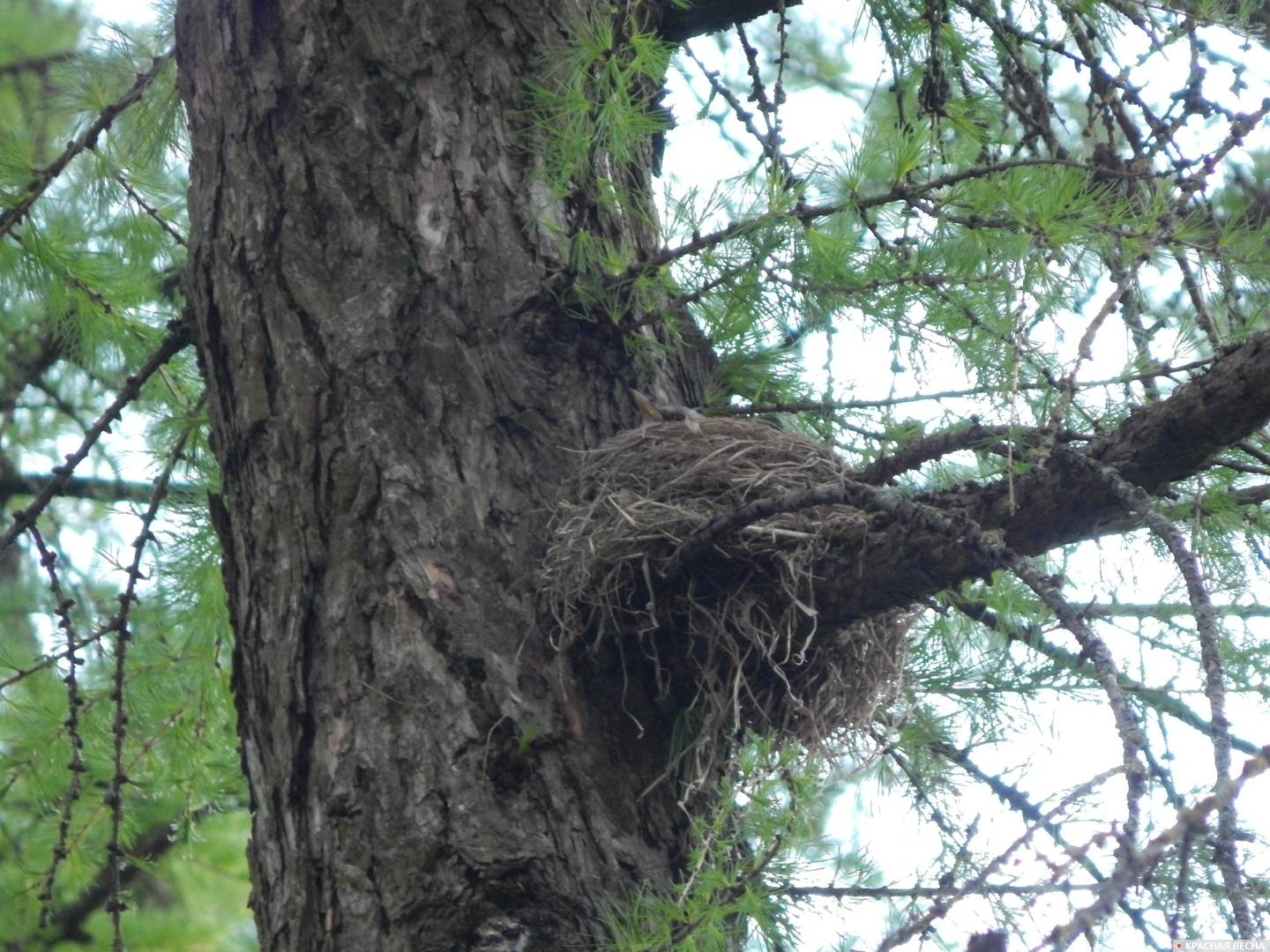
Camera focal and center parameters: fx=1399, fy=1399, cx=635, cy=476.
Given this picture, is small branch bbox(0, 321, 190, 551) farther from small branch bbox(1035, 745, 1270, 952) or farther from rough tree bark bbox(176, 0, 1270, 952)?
small branch bbox(1035, 745, 1270, 952)

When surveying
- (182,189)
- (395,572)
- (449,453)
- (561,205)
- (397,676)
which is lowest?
(397,676)

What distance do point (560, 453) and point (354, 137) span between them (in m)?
0.66

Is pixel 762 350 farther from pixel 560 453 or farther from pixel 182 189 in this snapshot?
pixel 182 189

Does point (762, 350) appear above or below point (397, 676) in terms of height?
above

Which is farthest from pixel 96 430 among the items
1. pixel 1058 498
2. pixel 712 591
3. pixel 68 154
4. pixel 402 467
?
pixel 1058 498

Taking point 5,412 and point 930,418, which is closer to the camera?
point 930,418

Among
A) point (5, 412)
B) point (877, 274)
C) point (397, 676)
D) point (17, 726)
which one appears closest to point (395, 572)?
point (397, 676)

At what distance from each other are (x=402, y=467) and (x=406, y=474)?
0.01 meters

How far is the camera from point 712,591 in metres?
2.09

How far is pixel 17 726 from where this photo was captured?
3090 mm

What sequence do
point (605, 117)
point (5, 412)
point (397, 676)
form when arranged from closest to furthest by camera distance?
point (397, 676), point (605, 117), point (5, 412)

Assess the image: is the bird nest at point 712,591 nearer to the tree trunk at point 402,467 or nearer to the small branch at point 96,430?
the tree trunk at point 402,467

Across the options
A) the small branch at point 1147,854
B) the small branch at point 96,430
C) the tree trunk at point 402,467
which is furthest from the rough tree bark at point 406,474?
the small branch at point 1147,854

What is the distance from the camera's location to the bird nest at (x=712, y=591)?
2021 mm
